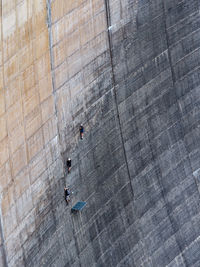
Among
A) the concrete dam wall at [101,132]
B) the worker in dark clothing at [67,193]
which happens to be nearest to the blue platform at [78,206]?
the concrete dam wall at [101,132]

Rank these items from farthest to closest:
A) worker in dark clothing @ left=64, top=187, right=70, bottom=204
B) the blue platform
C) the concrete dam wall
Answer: the blue platform → worker in dark clothing @ left=64, top=187, right=70, bottom=204 → the concrete dam wall

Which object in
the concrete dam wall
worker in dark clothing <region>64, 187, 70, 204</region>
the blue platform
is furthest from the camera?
the blue platform

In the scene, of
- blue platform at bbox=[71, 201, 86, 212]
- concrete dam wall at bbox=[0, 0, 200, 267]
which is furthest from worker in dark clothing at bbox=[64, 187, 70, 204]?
blue platform at bbox=[71, 201, 86, 212]

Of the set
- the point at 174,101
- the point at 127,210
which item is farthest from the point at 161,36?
the point at 127,210

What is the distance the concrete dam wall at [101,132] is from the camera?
526 inches

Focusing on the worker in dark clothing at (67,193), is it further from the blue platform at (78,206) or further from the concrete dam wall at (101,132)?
the blue platform at (78,206)

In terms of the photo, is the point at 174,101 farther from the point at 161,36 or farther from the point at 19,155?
the point at 19,155

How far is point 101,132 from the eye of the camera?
17.1 m

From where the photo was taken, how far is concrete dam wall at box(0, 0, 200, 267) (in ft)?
43.8

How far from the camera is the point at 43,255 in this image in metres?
14.4

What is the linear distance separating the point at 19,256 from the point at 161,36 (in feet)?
26.7

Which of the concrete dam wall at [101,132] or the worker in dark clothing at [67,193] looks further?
the worker in dark clothing at [67,193]

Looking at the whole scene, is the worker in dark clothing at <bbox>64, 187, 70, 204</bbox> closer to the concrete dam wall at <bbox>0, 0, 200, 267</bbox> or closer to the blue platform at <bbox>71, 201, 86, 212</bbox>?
the concrete dam wall at <bbox>0, 0, 200, 267</bbox>

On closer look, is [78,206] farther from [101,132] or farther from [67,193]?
[101,132]
